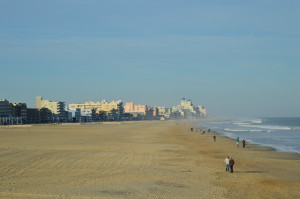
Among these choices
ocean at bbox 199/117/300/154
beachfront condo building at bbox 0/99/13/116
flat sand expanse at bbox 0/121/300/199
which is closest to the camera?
flat sand expanse at bbox 0/121/300/199

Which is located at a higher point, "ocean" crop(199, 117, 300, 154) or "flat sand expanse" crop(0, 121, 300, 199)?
"flat sand expanse" crop(0, 121, 300, 199)

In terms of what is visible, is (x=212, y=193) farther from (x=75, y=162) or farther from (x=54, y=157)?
(x=54, y=157)

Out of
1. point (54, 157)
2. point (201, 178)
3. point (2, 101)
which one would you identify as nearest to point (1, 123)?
point (2, 101)

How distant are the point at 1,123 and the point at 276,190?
484ft

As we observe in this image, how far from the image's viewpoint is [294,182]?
22.0 m

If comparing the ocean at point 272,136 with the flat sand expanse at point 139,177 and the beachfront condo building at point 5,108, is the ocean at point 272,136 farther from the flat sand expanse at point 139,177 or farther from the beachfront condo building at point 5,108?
the beachfront condo building at point 5,108

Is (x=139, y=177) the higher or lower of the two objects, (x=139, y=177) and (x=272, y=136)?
the higher

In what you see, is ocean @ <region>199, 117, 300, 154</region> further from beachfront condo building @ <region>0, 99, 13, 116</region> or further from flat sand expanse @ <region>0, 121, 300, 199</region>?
beachfront condo building @ <region>0, 99, 13, 116</region>

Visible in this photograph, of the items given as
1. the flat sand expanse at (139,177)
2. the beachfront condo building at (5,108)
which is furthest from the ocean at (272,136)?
the beachfront condo building at (5,108)

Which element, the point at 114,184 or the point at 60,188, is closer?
the point at 60,188

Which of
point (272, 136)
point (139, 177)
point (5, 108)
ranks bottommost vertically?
point (272, 136)

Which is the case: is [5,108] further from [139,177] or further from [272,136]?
[139,177]

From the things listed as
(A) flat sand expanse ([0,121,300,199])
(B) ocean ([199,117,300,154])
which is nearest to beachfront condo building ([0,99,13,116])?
(B) ocean ([199,117,300,154])

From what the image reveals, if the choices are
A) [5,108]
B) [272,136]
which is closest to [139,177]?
[272,136]
